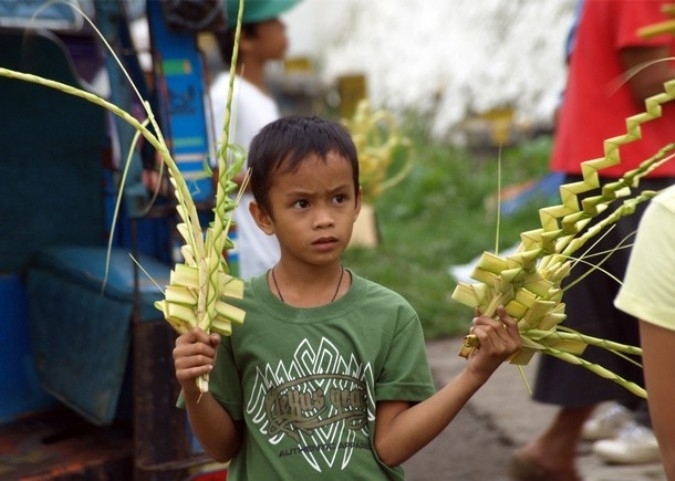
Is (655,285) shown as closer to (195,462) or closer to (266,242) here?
(195,462)

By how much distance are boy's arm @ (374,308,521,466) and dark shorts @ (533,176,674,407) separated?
4.73ft

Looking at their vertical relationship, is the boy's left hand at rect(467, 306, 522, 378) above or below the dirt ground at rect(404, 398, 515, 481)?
above

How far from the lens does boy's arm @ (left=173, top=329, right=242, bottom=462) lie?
220cm

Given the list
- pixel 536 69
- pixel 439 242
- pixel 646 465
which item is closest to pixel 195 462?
pixel 646 465

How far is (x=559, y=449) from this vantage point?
3.83m

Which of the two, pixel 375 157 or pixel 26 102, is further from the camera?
pixel 375 157

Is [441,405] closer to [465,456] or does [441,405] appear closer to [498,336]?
[498,336]

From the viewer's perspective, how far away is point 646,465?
4402 mm

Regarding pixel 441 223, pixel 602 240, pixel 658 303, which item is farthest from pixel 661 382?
pixel 441 223

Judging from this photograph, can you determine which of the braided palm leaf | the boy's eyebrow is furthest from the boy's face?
the braided palm leaf

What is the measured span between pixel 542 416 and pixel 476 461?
1.96 feet

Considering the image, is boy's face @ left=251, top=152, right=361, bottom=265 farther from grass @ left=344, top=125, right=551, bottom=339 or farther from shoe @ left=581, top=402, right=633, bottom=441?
grass @ left=344, top=125, right=551, bottom=339

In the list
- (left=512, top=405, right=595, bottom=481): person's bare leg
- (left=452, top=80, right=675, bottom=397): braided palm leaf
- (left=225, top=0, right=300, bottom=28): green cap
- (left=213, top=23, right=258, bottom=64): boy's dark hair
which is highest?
(left=225, top=0, right=300, bottom=28): green cap

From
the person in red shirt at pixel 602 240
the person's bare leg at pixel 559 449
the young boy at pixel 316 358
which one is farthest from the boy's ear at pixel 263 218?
the person's bare leg at pixel 559 449
